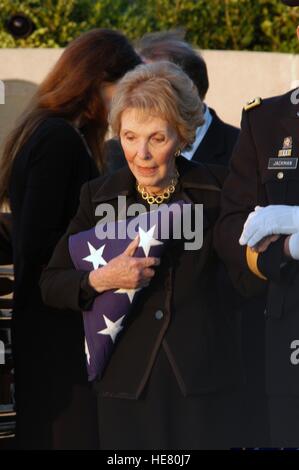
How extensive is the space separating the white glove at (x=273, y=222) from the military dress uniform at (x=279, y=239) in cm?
5

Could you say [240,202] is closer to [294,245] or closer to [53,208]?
[294,245]

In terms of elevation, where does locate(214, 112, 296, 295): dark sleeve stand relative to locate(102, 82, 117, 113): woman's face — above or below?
A: below

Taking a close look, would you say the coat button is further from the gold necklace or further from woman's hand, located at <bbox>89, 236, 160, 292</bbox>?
the gold necklace

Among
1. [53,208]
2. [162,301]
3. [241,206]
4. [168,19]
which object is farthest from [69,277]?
[168,19]

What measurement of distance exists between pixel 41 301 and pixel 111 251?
2.02ft

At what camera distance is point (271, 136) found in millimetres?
3455

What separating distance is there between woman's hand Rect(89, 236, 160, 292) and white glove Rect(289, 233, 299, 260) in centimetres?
51

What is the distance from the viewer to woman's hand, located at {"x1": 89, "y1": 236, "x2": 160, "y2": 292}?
3.54m

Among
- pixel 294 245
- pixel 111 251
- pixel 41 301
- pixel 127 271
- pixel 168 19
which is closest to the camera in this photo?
pixel 294 245

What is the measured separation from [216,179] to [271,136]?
379 millimetres

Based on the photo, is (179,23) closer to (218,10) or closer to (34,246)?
(218,10)

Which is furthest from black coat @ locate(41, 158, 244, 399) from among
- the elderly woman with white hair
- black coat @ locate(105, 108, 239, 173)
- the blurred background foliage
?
the blurred background foliage

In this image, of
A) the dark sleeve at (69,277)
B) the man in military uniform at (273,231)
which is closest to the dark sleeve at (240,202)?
the man in military uniform at (273,231)

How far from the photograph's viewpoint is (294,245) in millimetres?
3199
